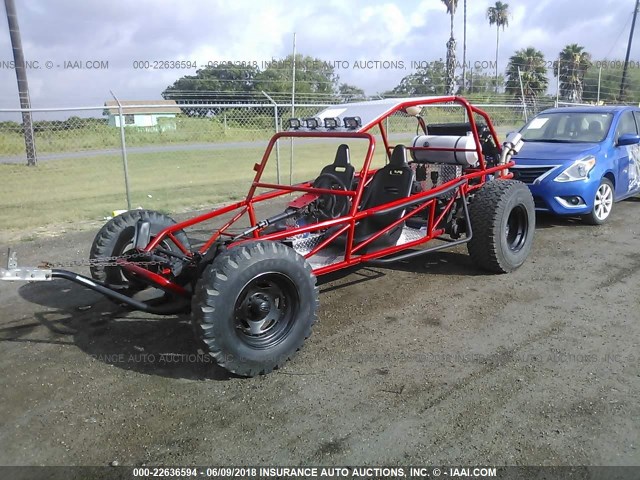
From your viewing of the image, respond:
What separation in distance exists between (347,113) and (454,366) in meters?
2.39

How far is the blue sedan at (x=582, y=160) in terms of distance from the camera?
6691mm

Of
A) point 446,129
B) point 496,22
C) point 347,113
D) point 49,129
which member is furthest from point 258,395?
point 496,22

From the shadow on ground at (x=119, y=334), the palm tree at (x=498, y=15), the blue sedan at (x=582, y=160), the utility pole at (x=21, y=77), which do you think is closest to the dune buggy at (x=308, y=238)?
the shadow on ground at (x=119, y=334)

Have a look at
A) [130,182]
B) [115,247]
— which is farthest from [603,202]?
[130,182]

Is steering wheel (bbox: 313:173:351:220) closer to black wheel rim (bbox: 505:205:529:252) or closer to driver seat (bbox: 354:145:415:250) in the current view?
driver seat (bbox: 354:145:415:250)

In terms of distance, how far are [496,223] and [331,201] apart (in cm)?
156

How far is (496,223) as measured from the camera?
195 inches

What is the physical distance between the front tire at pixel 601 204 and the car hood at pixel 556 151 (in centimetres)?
47

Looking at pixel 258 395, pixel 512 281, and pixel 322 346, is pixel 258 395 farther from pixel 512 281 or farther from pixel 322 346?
pixel 512 281

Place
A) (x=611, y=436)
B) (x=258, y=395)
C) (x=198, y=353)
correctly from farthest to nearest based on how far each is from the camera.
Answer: (x=198, y=353) < (x=258, y=395) < (x=611, y=436)

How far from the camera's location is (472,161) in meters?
5.62

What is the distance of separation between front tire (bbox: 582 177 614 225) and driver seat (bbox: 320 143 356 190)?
12.3 feet

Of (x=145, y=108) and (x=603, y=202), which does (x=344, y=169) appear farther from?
(x=145, y=108)

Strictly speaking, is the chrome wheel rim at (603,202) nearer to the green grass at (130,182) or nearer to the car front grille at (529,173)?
the car front grille at (529,173)
